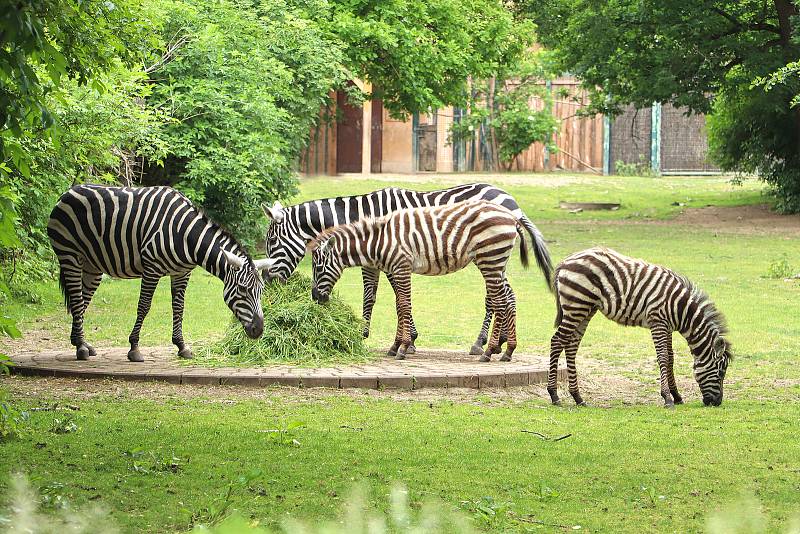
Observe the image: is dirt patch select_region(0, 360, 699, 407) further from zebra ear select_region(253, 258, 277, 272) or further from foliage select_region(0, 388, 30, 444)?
foliage select_region(0, 388, 30, 444)

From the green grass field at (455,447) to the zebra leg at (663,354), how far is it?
0.67 ft

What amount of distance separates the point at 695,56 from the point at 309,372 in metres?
20.0

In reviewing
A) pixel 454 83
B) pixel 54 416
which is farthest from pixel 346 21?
pixel 54 416

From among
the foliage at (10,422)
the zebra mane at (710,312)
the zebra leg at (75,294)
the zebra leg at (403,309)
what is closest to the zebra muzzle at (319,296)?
the zebra leg at (403,309)

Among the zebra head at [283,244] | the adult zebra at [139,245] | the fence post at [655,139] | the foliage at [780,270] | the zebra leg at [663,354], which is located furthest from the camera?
the fence post at [655,139]

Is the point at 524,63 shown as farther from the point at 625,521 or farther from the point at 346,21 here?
the point at 625,521

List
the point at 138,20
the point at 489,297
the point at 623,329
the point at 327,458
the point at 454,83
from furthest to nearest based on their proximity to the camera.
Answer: the point at 454,83, the point at 623,329, the point at 489,297, the point at 138,20, the point at 327,458

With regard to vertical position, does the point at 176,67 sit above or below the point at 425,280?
above

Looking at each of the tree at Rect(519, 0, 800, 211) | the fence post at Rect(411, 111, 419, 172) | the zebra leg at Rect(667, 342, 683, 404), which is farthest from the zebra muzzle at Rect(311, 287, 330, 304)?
the fence post at Rect(411, 111, 419, 172)

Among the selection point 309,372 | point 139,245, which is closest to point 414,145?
point 139,245

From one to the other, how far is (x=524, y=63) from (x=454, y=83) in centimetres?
1117

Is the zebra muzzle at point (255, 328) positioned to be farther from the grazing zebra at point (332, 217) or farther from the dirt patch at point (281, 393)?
the grazing zebra at point (332, 217)

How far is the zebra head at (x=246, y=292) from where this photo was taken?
37.3 feet

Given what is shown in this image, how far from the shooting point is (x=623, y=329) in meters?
15.9
